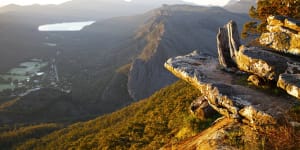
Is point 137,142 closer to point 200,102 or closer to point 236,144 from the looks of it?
point 200,102

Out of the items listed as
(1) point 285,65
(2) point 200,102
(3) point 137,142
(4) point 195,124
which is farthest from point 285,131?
(3) point 137,142

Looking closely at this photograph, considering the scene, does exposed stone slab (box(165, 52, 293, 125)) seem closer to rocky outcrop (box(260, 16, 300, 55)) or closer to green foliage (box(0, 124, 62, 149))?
rocky outcrop (box(260, 16, 300, 55))

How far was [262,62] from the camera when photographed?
19.2 m

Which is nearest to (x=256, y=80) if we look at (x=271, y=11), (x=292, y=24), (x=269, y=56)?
(x=269, y=56)

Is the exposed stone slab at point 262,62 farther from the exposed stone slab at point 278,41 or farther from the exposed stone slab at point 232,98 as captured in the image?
the exposed stone slab at point 278,41

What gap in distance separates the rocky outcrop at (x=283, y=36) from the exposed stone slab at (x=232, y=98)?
4234 mm

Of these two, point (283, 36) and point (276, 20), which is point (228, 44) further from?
point (283, 36)

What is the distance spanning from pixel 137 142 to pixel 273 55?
66.5ft

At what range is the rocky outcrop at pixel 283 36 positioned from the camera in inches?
822

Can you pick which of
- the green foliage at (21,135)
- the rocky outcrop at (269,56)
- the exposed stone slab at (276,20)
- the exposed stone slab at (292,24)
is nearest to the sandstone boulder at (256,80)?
the rocky outcrop at (269,56)

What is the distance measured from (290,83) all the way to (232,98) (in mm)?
3381

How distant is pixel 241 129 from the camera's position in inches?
667

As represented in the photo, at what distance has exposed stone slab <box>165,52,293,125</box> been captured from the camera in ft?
53.4

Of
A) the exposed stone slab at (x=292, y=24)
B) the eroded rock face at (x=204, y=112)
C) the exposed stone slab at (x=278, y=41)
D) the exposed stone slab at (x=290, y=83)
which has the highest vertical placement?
the exposed stone slab at (x=292, y=24)
